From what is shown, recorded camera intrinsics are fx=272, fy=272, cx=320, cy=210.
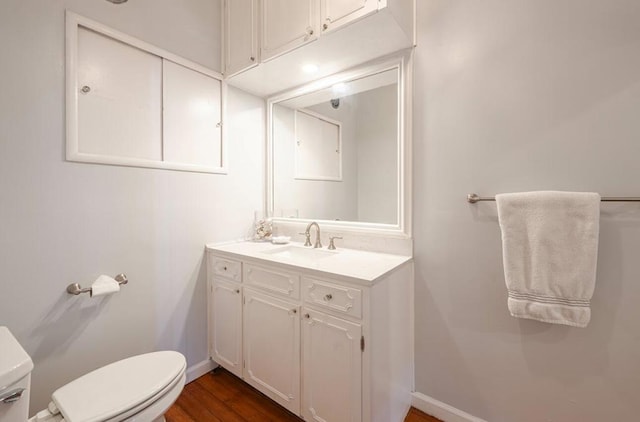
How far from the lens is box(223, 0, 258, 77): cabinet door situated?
177 cm

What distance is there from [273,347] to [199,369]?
0.76 m

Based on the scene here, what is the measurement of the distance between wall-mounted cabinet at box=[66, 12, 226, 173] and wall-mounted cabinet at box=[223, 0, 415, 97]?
327 millimetres

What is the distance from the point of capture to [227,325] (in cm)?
180

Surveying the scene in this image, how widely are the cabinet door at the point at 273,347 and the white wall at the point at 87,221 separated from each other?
50 cm

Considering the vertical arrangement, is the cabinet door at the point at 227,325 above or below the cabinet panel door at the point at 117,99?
below

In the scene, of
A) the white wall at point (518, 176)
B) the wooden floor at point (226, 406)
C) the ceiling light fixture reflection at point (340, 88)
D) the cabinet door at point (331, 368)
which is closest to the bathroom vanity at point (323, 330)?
the cabinet door at point (331, 368)

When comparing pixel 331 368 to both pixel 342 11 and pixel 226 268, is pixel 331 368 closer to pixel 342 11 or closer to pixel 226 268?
pixel 226 268

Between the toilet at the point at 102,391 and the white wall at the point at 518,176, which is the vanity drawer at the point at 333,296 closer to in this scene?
the white wall at the point at 518,176

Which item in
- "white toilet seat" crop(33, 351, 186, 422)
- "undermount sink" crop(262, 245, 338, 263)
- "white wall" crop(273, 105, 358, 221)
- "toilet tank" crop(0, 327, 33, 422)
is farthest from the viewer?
"white wall" crop(273, 105, 358, 221)

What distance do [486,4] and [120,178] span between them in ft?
6.95

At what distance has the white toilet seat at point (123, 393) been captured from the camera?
38.5 inches

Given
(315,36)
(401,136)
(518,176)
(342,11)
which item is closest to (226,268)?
(401,136)

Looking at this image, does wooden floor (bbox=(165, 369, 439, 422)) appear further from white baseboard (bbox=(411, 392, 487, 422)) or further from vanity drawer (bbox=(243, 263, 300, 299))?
vanity drawer (bbox=(243, 263, 300, 299))

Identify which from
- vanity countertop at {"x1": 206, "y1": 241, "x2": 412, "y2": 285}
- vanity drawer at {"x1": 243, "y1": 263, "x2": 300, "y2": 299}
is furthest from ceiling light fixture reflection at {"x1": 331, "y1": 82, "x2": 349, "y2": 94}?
vanity drawer at {"x1": 243, "y1": 263, "x2": 300, "y2": 299}
